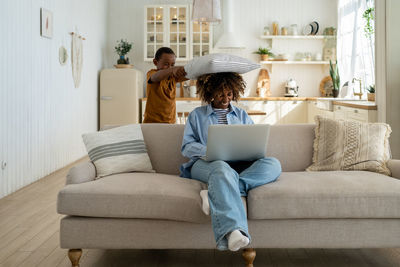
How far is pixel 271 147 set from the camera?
10.1ft

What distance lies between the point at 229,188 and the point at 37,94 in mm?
3466

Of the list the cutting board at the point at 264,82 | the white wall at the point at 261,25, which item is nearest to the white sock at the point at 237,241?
the cutting board at the point at 264,82

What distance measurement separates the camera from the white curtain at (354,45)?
683cm

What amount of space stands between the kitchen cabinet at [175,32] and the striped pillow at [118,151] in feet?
17.5

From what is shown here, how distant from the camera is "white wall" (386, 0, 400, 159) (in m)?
4.57

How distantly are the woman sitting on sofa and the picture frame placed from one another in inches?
112

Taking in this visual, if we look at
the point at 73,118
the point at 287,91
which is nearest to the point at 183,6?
the point at 287,91

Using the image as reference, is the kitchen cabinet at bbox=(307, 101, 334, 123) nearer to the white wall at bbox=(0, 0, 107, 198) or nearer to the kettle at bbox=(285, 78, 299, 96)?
the kettle at bbox=(285, 78, 299, 96)

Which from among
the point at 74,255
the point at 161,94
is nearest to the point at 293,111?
the point at 161,94

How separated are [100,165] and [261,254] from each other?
113cm

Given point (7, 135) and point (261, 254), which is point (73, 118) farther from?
point (261, 254)

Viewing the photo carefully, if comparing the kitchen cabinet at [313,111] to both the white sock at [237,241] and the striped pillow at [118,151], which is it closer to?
the striped pillow at [118,151]

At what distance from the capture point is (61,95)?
5.73 metres

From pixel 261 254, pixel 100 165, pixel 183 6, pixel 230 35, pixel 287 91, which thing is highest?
pixel 183 6
